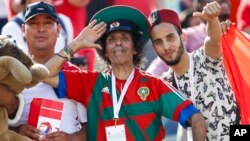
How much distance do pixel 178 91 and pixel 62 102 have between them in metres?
0.82

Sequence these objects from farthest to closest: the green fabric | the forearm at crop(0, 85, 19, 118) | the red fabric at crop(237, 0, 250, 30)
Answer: the red fabric at crop(237, 0, 250, 30) → the green fabric → the forearm at crop(0, 85, 19, 118)

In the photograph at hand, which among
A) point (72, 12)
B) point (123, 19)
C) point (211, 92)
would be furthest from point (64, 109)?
point (72, 12)

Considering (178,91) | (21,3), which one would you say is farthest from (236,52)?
(21,3)

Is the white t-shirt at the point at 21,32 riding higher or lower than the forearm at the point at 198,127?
higher

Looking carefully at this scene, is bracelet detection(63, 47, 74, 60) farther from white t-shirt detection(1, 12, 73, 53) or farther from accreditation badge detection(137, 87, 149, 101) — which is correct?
white t-shirt detection(1, 12, 73, 53)

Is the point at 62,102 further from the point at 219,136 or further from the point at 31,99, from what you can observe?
the point at 219,136

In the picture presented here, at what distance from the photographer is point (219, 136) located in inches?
310

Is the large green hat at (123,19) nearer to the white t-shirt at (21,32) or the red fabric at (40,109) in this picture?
the red fabric at (40,109)

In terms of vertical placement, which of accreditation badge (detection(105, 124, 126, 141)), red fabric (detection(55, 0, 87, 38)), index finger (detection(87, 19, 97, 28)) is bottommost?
accreditation badge (detection(105, 124, 126, 141))

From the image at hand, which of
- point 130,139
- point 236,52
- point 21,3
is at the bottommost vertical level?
point 130,139

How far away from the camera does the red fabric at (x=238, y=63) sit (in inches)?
308

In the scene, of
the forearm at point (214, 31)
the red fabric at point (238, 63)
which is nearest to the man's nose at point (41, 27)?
the forearm at point (214, 31)

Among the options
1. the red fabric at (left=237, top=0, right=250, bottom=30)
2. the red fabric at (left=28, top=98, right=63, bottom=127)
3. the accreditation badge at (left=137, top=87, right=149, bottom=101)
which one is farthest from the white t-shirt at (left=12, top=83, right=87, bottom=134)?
the red fabric at (left=237, top=0, right=250, bottom=30)

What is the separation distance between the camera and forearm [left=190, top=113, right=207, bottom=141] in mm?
7414
